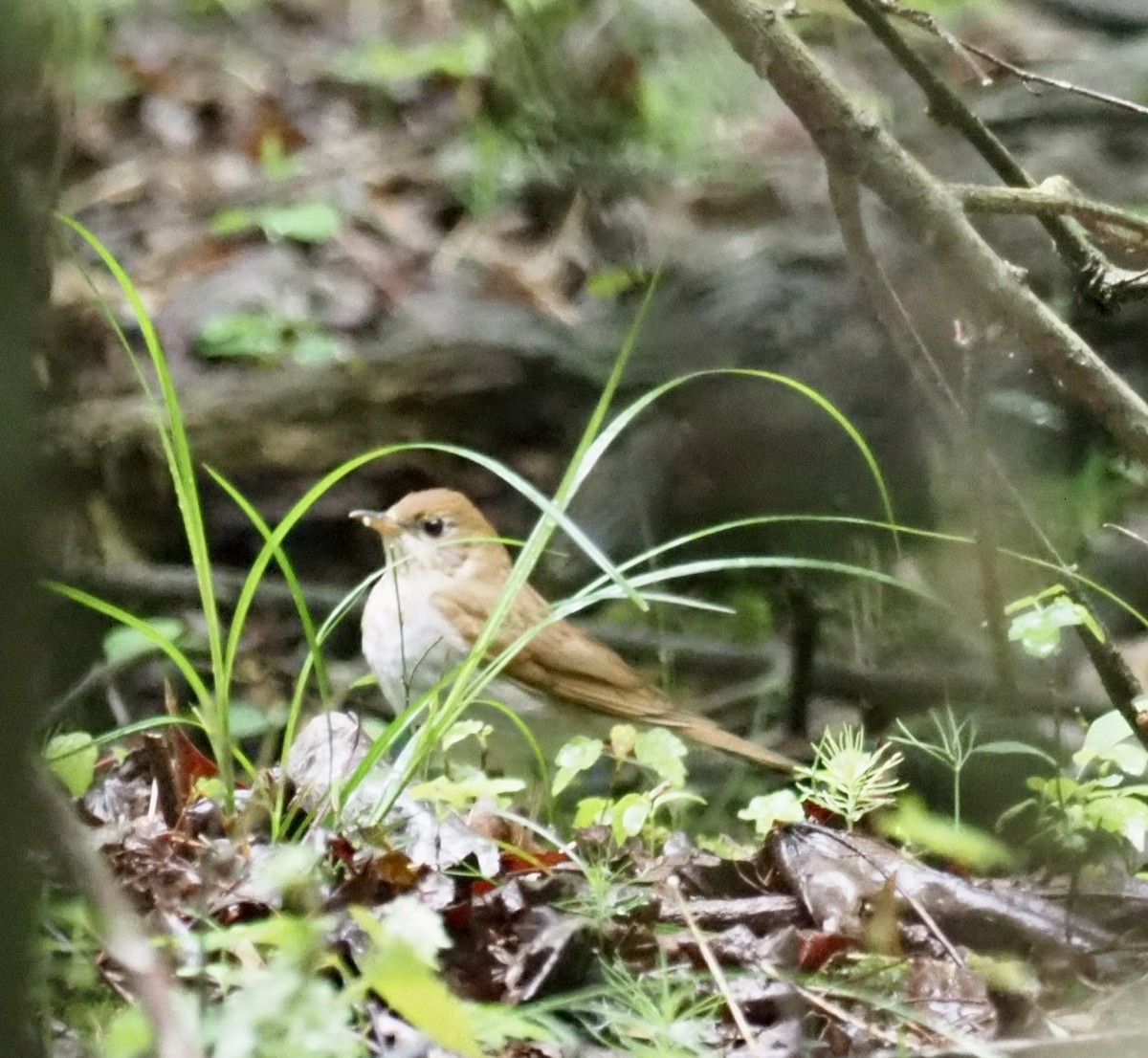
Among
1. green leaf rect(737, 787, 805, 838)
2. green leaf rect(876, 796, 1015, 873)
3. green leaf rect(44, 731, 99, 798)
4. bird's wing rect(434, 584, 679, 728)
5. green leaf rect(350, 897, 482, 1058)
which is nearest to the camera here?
green leaf rect(350, 897, 482, 1058)

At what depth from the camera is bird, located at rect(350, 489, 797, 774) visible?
3215 mm

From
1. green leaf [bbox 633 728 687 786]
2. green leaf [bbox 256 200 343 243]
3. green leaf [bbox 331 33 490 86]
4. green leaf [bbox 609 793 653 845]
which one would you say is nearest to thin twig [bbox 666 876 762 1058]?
green leaf [bbox 609 793 653 845]

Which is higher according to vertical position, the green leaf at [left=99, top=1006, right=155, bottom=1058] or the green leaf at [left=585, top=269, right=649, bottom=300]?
the green leaf at [left=99, top=1006, right=155, bottom=1058]

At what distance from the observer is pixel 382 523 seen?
134 inches

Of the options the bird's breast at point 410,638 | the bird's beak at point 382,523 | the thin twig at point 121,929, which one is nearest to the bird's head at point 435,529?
the bird's beak at point 382,523

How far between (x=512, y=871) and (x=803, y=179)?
9.82 ft

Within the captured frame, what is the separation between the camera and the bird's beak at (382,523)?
333cm

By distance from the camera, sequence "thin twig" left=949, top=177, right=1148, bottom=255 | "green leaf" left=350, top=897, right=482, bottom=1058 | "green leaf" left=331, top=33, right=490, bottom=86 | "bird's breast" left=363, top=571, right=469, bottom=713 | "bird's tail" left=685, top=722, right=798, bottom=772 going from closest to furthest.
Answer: "green leaf" left=350, top=897, right=482, bottom=1058, "thin twig" left=949, top=177, right=1148, bottom=255, "bird's tail" left=685, top=722, right=798, bottom=772, "bird's breast" left=363, top=571, right=469, bottom=713, "green leaf" left=331, top=33, right=490, bottom=86

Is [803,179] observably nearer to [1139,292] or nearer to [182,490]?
[1139,292]

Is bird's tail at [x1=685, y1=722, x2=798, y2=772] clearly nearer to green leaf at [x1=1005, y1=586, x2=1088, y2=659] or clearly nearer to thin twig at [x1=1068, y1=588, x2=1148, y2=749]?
thin twig at [x1=1068, y1=588, x2=1148, y2=749]

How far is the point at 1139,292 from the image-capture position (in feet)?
7.57

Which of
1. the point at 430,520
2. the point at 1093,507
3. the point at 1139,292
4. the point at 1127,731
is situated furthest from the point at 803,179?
the point at 1127,731

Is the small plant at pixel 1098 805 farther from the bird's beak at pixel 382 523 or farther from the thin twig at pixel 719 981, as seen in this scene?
the bird's beak at pixel 382 523

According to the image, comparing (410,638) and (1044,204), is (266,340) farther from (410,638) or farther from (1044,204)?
(1044,204)
